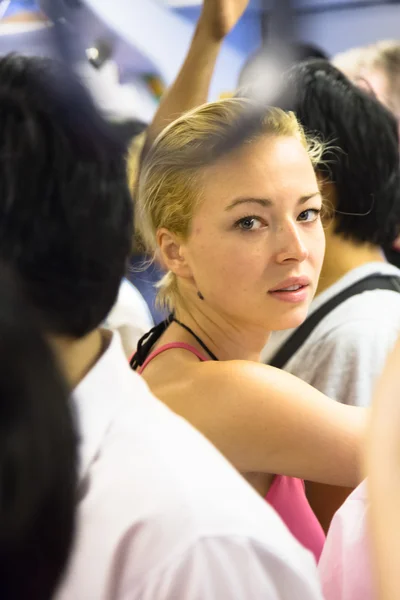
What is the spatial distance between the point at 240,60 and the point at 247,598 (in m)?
0.57

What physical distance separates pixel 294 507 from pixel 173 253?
0.26 m

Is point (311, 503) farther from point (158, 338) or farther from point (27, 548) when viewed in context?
point (27, 548)

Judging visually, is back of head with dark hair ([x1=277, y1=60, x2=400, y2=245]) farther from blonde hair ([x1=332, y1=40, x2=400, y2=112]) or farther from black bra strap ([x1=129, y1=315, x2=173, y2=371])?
black bra strap ([x1=129, y1=315, x2=173, y2=371])

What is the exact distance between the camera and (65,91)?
0.52m

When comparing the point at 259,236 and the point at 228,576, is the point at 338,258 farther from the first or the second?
the point at 228,576

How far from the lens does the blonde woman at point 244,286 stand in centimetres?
68

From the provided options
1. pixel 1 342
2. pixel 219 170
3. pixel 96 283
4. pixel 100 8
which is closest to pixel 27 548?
pixel 1 342

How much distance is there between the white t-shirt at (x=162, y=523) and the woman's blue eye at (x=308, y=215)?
282mm

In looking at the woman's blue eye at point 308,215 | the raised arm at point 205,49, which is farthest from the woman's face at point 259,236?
the raised arm at point 205,49

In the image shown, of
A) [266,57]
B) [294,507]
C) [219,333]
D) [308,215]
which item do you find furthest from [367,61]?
[294,507]

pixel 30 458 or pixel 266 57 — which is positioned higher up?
pixel 266 57

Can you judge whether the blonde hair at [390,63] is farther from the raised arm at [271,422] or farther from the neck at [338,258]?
the raised arm at [271,422]

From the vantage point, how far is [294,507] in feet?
2.36

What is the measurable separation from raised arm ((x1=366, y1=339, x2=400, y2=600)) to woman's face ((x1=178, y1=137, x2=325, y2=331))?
30cm
